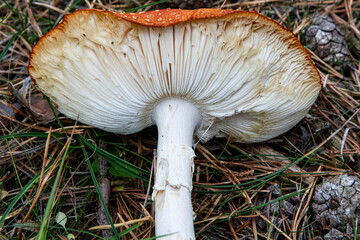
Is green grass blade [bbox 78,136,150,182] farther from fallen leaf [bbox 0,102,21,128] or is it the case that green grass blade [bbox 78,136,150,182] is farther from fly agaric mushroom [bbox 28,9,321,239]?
fallen leaf [bbox 0,102,21,128]

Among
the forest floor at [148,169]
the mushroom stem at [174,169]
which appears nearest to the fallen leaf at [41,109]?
the forest floor at [148,169]

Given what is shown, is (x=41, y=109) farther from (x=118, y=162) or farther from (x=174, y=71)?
(x=174, y=71)

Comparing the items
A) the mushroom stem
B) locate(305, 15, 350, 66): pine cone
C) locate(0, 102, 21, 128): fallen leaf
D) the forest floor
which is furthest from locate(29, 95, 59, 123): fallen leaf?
locate(305, 15, 350, 66): pine cone

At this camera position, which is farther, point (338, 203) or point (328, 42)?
point (328, 42)

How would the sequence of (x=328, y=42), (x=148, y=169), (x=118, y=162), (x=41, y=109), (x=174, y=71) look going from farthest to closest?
(x=328, y=42) → (x=41, y=109) → (x=148, y=169) → (x=118, y=162) → (x=174, y=71)

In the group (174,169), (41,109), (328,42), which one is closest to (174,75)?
(174,169)

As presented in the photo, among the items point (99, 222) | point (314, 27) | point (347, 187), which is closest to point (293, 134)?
point (347, 187)
